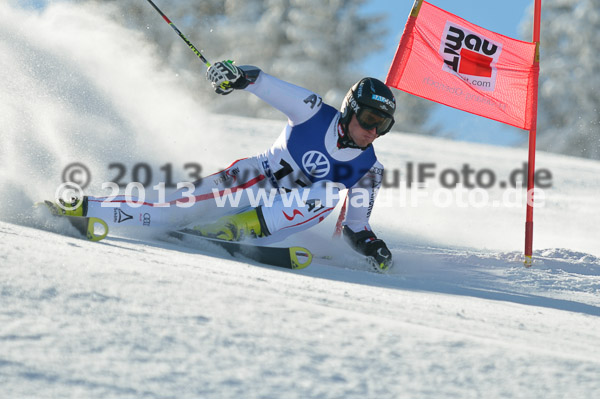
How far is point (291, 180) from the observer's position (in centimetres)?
449

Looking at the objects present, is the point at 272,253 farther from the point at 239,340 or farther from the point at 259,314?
Result: the point at 239,340

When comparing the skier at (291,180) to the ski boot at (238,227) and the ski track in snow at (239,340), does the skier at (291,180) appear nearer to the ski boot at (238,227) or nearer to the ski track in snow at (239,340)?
the ski boot at (238,227)

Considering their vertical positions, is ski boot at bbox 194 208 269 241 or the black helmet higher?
the black helmet

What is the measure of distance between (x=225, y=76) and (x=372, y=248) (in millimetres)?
1420

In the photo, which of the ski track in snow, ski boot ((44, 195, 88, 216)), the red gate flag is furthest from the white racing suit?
the ski track in snow

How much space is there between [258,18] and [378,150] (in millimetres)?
18746

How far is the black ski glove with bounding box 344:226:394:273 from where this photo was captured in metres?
4.29

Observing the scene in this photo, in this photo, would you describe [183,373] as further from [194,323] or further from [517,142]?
[517,142]

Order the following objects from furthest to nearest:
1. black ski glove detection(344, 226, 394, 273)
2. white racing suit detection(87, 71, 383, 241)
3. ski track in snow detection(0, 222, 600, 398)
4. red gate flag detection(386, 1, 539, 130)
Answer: red gate flag detection(386, 1, 539, 130), black ski glove detection(344, 226, 394, 273), white racing suit detection(87, 71, 383, 241), ski track in snow detection(0, 222, 600, 398)

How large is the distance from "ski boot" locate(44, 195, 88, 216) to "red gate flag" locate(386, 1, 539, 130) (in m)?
2.55

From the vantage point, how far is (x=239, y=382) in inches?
58.6

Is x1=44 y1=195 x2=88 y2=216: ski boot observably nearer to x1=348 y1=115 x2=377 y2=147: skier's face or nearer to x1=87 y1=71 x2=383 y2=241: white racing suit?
x1=87 y1=71 x2=383 y2=241: white racing suit

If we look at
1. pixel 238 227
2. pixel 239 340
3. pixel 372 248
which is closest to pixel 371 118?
pixel 372 248

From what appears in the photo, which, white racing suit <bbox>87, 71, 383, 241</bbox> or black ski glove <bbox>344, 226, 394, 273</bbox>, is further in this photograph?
black ski glove <bbox>344, 226, 394, 273</bbox>
